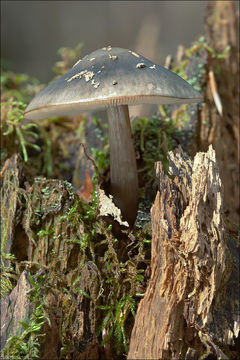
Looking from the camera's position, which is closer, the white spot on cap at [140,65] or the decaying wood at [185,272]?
the decaying wood at [185,272]

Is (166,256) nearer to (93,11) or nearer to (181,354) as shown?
(181,354)

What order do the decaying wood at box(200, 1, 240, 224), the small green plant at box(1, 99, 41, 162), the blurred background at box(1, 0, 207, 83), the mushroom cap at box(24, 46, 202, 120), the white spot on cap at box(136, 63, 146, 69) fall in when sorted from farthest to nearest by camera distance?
1. the blurred background at box(1, 0, 207, 83)
2. the decaying wood at box(200, 1, 240, 224)
3. the small green plant at box(1, 99, 41, 162)
4. the white spot on cap at box(136, 63, 146, 69)
5. the mushroom cap at box(24, 46, 202, 120)

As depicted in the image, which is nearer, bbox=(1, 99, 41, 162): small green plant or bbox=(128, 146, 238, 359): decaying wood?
bbox=(128, 146, 238, 359): decaying wood

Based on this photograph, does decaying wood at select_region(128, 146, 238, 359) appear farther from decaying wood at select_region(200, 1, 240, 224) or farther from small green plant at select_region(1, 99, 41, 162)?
small green plant at select_region(1, 99, 41, 162)

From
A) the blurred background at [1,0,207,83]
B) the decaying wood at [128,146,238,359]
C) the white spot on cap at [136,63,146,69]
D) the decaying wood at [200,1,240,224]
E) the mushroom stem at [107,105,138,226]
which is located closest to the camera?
the decaying wood at [128,146,238,359]

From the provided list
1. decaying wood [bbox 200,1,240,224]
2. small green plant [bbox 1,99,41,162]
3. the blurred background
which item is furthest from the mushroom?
the blurred background

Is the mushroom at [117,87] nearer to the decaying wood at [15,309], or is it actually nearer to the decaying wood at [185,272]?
the decaying wood at [185,272]

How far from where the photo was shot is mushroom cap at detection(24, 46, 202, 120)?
1.50m

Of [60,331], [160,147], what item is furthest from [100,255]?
[160,147]

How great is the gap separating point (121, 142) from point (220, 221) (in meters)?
0.79

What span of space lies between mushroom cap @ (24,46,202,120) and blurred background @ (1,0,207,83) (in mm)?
4011

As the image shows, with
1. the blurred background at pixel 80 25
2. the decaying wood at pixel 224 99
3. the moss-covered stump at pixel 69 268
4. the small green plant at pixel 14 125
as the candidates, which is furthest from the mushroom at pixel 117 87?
the blurred background at pixel 80 25

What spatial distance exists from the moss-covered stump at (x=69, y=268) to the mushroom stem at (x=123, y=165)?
191 mm

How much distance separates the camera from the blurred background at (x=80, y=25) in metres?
5.88
